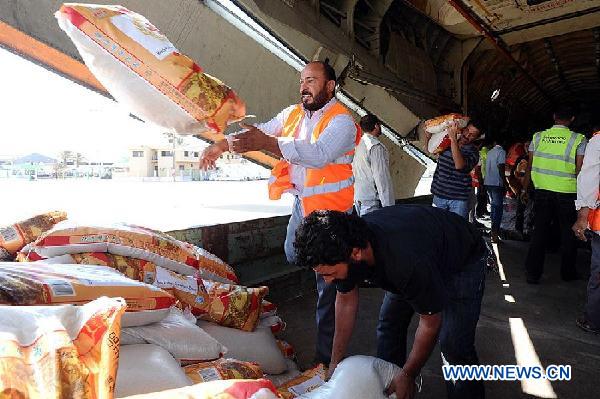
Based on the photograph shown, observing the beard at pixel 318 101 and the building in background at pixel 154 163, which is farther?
the building in background at pixel 154 163

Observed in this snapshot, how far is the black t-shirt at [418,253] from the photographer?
4.83 feet

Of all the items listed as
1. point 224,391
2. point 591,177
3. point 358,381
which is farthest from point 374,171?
point 224,391

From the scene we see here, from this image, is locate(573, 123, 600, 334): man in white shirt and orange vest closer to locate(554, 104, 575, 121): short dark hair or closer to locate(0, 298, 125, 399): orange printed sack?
locate(554, 104, 575, 121): short dark hair

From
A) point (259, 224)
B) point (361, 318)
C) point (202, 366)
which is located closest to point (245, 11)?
point (259, 224)

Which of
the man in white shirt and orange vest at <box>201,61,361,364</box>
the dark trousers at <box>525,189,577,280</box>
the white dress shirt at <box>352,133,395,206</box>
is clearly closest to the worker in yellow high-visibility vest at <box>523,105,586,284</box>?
the dark trousers at <box>525,189,577,280</box>

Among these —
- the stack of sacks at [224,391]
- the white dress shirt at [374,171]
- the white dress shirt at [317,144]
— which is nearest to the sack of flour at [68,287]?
the stack of sacks at [224,391]

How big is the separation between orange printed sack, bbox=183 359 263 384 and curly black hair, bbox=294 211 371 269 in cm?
61

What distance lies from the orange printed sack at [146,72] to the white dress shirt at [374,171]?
2.02m

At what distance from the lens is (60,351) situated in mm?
854

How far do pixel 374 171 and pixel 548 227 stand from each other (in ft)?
6.06

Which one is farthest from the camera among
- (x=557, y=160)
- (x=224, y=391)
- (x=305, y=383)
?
(x=557, y=160)

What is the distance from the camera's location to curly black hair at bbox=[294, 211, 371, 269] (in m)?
1.39

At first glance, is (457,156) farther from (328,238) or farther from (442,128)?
(328,238)

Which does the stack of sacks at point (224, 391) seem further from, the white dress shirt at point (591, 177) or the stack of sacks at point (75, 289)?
the white dress shirt at point (591, 177)
